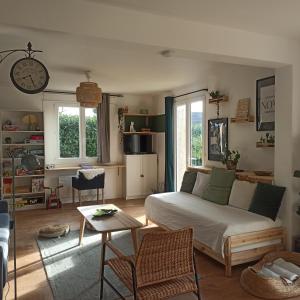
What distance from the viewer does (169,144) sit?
6.30m

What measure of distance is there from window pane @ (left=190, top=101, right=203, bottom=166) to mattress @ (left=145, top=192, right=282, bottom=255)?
4.48ft

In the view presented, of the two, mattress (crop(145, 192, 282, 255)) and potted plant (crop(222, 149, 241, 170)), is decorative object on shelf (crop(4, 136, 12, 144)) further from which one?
potted plant (crop(222, 149, 241, 170))

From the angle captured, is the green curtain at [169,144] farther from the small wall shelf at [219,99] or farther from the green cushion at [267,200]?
the green cushion at [267,200]

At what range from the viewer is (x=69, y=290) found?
9.02 feet

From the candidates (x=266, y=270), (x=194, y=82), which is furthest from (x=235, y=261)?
(x=194, y=82)

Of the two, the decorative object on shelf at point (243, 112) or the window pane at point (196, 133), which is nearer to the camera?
the decorative object on shelf at point (243, 112)

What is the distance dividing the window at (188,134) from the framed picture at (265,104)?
153cm

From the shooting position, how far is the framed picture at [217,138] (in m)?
4.74

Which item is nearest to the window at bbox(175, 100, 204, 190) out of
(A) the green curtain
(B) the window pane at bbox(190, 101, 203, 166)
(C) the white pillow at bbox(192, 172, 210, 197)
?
(B) the window pane at bbox(190, 101, 203, 166)

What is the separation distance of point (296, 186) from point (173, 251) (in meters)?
1.89

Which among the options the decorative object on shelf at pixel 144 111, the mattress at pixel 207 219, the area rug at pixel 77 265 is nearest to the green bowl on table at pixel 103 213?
the area rug at pixel 77 265

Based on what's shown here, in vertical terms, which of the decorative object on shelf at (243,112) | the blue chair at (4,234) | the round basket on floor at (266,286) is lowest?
the round basket on floor at (266,286)

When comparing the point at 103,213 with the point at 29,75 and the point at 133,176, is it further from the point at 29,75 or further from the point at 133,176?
the point at 133,176

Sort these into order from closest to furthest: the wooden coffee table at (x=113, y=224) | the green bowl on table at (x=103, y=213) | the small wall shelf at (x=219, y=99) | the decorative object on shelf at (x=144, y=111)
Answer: the wooden coffee table at (x=113, y=224), the green bowl on table at (x=103, y=213), the small wall shelf at (x=219, y=99), the decorative object on shelf at (x=144, y=111)
